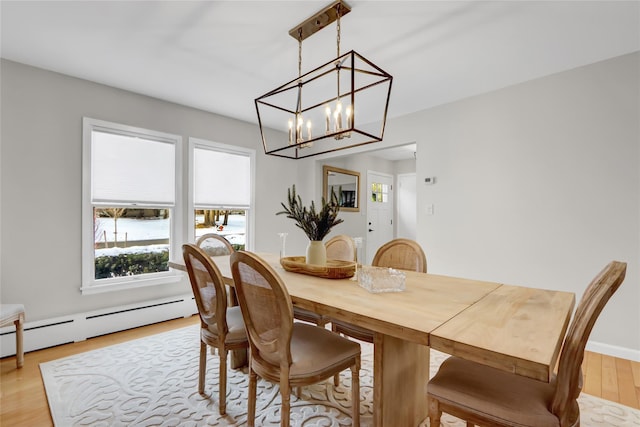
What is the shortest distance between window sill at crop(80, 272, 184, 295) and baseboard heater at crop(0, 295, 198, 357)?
0.19m

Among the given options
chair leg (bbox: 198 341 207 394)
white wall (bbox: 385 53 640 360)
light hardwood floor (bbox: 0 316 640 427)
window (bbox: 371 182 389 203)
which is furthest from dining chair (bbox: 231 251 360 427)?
window (bbox: 371 182 389 203)

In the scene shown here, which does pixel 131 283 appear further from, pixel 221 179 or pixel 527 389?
pixel 527 389

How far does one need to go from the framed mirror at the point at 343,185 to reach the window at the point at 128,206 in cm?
241

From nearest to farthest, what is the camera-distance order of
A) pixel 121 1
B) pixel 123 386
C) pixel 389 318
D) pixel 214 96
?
pixel 389 318 < pixel 121 1 < pixel 123 386 < pixel 214 96

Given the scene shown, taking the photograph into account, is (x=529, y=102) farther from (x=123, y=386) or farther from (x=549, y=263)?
(x=123, y=386)

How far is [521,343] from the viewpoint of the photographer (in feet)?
3.14

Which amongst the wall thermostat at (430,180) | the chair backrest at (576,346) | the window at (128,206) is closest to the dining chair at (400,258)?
the chair backrest at (576,346)

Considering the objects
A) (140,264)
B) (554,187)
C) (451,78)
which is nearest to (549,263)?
(554,187)

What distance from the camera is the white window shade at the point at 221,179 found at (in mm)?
3889

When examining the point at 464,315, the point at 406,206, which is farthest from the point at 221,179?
the point at 406,206

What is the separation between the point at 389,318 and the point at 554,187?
2.61 metres

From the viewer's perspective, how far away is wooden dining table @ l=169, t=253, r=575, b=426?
0.94 m

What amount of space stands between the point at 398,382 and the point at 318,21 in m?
2.22

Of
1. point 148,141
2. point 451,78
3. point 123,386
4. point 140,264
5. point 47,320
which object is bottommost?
point 123,386
